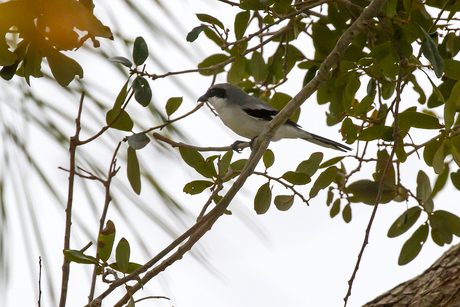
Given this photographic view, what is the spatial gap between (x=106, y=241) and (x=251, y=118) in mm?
1476

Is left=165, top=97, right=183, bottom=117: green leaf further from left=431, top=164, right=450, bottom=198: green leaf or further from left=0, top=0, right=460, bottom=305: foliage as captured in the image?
left=431, top=164, right=450, bottom=198: green leaf

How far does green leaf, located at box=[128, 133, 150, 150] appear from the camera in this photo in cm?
158

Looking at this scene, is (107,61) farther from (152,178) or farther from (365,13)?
(365,13)

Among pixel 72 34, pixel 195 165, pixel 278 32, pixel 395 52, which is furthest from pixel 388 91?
pixel 72 34

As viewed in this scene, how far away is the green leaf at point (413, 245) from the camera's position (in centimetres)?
213

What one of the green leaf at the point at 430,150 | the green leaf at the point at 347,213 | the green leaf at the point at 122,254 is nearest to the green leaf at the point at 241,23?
the green leaf at the point at 430,150

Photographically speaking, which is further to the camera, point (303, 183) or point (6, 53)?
point (303, 183)

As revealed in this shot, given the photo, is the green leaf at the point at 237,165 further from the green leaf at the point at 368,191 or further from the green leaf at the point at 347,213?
the green leaf at the point at 347,213

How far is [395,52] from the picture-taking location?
1729 millimetres

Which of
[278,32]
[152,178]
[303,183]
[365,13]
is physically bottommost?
[303,183]

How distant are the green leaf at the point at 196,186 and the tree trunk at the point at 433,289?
95cm

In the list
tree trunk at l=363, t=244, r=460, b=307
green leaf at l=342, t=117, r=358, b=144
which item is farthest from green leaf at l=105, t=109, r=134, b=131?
tree trunk at l=363, t=244, r=460, b=307

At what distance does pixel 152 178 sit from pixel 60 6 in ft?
2.00

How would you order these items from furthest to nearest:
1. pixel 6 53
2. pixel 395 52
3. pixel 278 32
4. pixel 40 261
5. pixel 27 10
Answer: pixel 278 32, pixel 395 52, pixel 40 261, pixel 6 53, pixel 27 10
